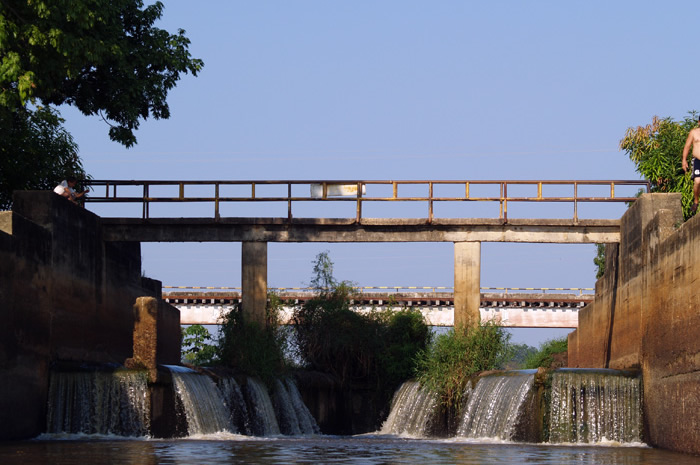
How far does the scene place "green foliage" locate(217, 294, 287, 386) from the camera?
94.7ft

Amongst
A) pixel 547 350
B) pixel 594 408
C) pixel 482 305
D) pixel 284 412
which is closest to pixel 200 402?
pixel 284 412

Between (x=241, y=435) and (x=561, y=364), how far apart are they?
78.8 ft

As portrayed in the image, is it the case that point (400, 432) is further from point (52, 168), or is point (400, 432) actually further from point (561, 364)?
point (561, 364)

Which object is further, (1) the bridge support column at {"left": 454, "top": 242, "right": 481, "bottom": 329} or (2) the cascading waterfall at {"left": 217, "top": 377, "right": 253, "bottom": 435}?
(1) the bridge support column at {"left": 454, "top": 242, "right": 481, "bottom": 329}

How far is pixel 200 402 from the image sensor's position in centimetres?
2486

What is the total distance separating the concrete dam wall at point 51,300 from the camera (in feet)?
69.8

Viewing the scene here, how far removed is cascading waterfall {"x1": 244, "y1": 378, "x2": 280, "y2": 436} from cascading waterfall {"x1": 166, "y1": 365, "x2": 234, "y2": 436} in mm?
1483

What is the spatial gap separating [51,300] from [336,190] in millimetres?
9293

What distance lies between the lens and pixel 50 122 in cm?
2923

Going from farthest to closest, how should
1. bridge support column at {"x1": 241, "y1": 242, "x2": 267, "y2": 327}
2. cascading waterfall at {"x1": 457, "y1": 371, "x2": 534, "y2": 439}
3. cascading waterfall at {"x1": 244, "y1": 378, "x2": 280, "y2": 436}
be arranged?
bridge support column at {"x1": 241, "y1": 242, "x2": 267, "y2": 327} → cascading waterfall at {"x1": 244, "y1": 378, "x2": 280, "y2": 436} → cascading waterfall at {"x1": 457, "y1": 371, "x2": 534, "y2": 439}

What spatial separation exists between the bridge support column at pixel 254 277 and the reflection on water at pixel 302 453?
8770mm

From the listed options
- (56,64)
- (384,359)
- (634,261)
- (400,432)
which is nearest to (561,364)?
(384,359)

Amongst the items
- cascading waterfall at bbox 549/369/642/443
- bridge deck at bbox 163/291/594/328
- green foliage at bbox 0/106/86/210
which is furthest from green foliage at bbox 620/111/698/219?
bridge deck at bbox 163/291/594/328

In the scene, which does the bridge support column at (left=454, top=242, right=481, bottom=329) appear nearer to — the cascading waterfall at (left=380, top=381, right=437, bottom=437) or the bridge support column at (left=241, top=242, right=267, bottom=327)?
the cascading waterfall at (left=380, top=381, right=437, bottom=437)
